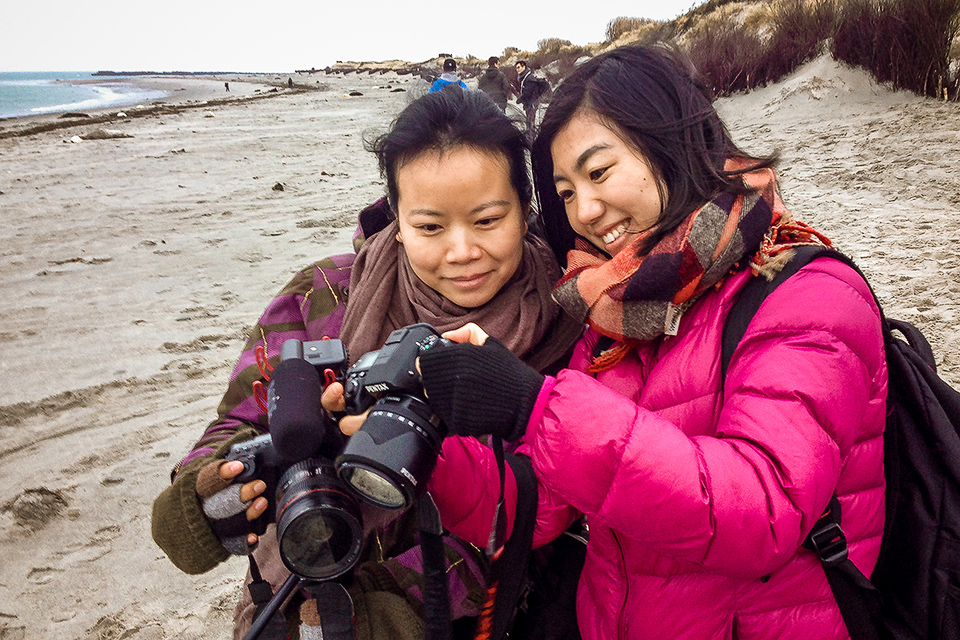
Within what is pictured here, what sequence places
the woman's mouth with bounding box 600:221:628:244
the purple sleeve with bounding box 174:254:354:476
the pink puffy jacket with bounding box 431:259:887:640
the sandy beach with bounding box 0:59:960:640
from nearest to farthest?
1. the pink puffy jacket with bounding box 431:259:887:640
2. the woman's mouth with bounding box 600:221:628:244
3. the purple sleeve with bounding box 174:254:354:476
4. the sandy beach with bounding box 0:59:960:640

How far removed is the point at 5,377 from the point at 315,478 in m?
3.55

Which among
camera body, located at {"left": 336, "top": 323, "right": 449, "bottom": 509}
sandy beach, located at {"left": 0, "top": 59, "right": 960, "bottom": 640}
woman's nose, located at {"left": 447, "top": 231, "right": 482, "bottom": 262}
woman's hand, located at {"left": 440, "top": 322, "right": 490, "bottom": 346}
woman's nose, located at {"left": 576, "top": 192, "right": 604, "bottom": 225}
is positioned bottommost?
sandy beach, located at {"left": 0, "top": 59, "right": 960, "bottom": 640}

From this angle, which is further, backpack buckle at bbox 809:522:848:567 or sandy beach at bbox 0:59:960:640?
sandy beach at bbox 0:59:960:640

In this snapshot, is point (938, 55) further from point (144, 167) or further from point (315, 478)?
point (144, 167)

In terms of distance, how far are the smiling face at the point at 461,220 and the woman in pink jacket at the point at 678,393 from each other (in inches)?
6.7

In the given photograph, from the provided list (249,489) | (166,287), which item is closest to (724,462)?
(249,489)

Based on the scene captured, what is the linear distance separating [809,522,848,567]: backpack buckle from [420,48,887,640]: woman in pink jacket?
56 mm

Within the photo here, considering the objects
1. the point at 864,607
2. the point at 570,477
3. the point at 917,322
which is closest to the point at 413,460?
the point at 570,477

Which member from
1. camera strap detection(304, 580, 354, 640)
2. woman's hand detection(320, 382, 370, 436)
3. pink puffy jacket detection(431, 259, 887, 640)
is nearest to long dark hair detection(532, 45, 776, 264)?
pink puffy jacket detection(431, 259, 887, 640)

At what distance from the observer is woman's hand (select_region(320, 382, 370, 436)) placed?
3.97 ft

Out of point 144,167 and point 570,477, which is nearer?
point 570,477

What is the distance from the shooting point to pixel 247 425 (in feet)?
5.28

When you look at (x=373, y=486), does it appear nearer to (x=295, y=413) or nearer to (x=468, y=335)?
(x=295, y=413)

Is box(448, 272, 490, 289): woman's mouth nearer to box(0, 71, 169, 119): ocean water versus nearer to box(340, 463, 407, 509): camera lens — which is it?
box(340, 463, 407, 509): camera lens
